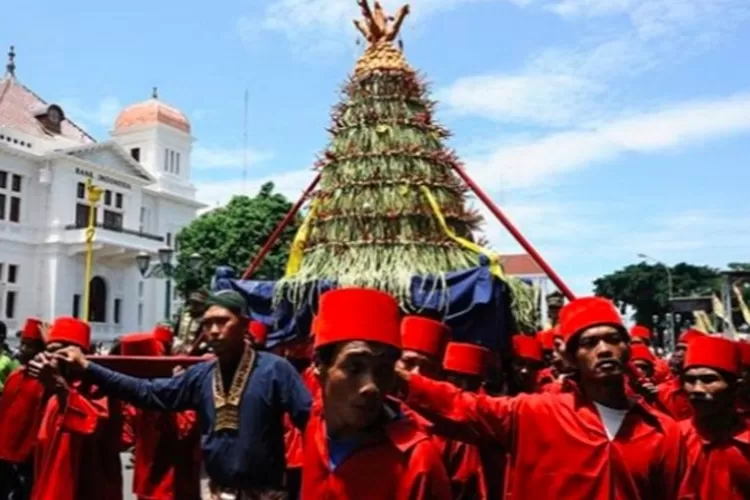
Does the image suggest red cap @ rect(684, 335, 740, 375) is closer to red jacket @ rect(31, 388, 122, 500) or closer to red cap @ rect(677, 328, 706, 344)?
red cap @ rect(677, 328, 706, 344)

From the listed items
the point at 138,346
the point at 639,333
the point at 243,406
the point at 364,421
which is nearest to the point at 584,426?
the point at 364,421

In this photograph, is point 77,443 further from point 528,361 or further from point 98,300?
point 98,300

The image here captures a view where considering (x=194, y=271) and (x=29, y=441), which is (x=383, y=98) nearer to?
(x=29, y=441)

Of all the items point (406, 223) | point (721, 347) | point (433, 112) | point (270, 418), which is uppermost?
point (433, 112)

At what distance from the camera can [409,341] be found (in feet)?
14.8

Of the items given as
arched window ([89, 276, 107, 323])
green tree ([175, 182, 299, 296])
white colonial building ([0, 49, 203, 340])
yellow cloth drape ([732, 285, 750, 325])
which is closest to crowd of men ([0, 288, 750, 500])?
yellow cloth drape ([732, 285, 750, 325])

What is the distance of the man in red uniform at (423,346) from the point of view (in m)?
4.47

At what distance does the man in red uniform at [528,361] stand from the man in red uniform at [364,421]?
468 cm

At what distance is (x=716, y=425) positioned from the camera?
3.88 metres

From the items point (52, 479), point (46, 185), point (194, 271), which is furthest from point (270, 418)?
point (46, 185)

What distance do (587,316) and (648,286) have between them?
2567 inches

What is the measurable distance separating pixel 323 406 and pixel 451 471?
1.76 metres

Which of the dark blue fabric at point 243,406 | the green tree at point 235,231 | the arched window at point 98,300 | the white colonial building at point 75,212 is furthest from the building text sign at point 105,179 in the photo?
the dark blue fabric at point 243,406

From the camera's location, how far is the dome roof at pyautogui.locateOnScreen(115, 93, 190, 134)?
165 feet
